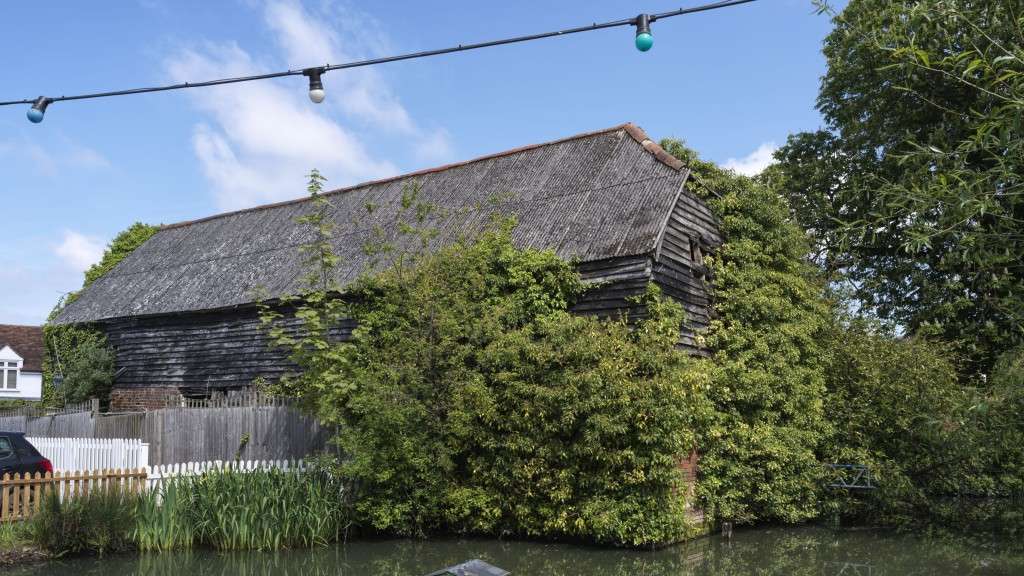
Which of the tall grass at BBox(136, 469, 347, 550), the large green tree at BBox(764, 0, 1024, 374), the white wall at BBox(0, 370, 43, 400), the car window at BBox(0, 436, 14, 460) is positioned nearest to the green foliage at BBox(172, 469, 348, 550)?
the tall grass at BBox(136, 469, 347, 550)

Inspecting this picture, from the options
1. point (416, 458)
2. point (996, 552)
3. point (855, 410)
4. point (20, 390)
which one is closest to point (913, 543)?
point (996, 552)

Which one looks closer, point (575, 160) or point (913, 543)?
point (913, 543)

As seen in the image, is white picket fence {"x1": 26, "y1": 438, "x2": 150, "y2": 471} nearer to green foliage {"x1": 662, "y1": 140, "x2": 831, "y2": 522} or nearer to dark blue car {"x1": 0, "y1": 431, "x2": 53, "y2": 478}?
dark blue car {"x1": 0, "y1": 431, "x2": 53, "y2": 478}

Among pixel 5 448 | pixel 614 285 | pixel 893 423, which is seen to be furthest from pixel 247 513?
pixel 893 423

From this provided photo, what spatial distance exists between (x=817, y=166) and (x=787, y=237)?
1045 centimetres

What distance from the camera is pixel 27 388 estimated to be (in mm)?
45312

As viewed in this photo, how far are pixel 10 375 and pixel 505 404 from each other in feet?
138

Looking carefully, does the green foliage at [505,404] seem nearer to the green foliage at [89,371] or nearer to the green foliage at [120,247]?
the green foliage at [89,371]

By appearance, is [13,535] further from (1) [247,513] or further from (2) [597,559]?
(2) [597,559]

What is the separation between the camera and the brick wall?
22.6 meters

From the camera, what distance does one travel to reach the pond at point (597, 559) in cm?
1121

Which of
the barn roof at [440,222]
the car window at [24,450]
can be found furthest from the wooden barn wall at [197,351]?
the car window at [24,450]

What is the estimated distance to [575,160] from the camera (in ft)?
62.6

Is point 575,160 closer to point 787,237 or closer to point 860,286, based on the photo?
point 787,237
